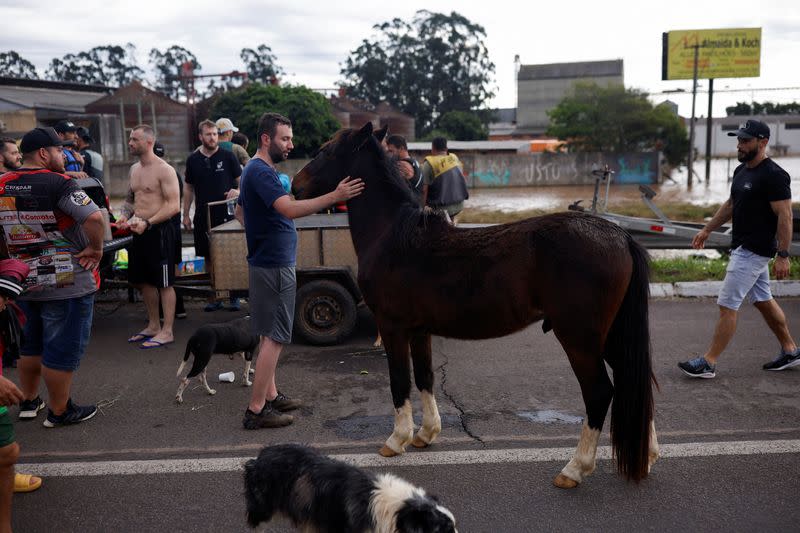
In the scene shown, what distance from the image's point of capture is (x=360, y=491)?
3.00 metres

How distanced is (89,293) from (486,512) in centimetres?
318

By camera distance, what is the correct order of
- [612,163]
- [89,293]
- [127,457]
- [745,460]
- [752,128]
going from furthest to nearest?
Answer: 1. [612,163]
2. [752,128]
3. [89,293]
4. [127,457]
5. [745,460]

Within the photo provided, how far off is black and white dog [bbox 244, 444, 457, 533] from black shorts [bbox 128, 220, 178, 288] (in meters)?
4.47

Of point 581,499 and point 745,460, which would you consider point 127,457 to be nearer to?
point 581,499

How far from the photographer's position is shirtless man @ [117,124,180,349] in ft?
23.9

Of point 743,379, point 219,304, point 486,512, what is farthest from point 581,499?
point 219,304

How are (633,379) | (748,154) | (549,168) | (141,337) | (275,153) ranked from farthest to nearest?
(549,168) → (141,337) → (748,154) → (275,153) → (633,379)

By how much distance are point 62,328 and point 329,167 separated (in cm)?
222

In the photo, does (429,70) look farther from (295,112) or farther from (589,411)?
(589,411)

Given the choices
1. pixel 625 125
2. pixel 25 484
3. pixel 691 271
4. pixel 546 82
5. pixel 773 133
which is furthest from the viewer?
pixel 546 82

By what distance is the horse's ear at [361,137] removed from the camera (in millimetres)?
4607

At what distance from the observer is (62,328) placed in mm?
4887

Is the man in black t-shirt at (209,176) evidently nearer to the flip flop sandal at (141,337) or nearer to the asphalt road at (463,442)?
the flip flop sandal at (141,337)

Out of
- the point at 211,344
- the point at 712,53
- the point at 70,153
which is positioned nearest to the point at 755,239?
the point at 211,344
